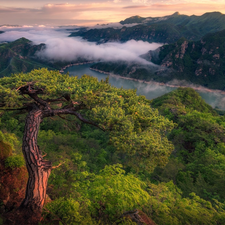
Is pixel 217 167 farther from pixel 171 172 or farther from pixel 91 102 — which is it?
pixel 91 102

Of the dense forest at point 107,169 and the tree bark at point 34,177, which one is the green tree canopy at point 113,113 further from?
the tree bark at point 34,177

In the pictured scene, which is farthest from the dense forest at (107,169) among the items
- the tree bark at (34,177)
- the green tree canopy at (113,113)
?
the tree bark at (34,177)

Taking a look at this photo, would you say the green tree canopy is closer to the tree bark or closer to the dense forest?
the dense forest

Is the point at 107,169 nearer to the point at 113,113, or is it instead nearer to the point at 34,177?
the point at 113,113

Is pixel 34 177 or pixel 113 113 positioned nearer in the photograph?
pixel 34 177

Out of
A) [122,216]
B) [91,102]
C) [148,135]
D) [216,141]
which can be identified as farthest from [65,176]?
[216,141]

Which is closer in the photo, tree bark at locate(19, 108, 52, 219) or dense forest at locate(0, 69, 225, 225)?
tree bark at locate(19, 108, 52, 219)

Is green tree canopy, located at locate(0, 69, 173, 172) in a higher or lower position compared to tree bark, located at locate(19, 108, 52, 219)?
higher

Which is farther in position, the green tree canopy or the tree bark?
the green tree canopy

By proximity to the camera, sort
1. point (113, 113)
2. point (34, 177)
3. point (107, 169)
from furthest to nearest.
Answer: point (107, 169) < point (113, 113) < point (34, 177)

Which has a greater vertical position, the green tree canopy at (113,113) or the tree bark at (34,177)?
the green tree canopy at (113,113)

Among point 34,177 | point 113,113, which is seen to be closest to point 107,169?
point 113,113

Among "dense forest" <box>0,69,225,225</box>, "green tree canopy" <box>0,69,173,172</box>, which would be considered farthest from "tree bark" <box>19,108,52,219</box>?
"green tree canopy" <box>0,69,173,172</box>
